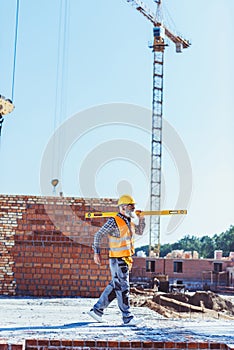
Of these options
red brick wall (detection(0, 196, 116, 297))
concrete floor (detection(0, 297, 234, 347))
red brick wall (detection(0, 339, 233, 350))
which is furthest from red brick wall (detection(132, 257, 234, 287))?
red brick wall (detection(0, 339, 233, 350))

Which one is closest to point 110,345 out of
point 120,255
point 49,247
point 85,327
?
point 85,327

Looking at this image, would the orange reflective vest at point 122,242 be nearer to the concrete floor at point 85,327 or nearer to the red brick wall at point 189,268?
the concrete floor at point 85,327

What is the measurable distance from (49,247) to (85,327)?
381 cm

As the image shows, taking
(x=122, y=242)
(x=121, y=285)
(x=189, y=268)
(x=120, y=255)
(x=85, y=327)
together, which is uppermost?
(x=122, y=242)

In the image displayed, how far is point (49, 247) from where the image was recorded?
8633 mm

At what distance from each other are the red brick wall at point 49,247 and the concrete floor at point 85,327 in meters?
1.49

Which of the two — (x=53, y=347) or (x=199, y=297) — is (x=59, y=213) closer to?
(x=53, y=347)

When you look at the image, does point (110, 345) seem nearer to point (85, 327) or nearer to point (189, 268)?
point (85, 327)

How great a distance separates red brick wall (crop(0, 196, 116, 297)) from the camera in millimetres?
8492

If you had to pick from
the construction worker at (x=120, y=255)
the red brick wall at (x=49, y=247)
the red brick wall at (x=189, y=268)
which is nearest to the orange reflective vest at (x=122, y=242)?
the construction worker at (x=120, y=255)

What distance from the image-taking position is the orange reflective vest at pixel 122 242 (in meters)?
5.32

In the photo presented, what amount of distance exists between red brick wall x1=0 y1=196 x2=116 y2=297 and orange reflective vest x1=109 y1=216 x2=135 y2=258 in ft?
11.0

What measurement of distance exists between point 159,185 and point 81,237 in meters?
38.3

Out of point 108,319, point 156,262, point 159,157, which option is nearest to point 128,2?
point 159,157
